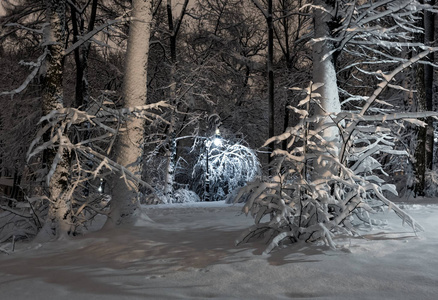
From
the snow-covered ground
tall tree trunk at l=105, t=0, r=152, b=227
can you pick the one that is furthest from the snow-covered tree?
tall tree trunk at l=105, t=0, r=152, b=227

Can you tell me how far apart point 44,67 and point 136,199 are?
281cm

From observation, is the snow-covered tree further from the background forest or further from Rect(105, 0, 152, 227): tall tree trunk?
Rect(105, 0, 152, 227): tall tree trunk

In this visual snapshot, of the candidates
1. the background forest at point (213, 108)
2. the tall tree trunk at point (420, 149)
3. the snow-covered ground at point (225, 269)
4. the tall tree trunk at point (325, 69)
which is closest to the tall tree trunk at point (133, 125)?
the background forest at point (213, 108)

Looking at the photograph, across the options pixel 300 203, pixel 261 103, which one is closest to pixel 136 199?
pixel 300 203

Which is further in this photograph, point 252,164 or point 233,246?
point 252,164

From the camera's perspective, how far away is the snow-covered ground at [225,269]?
3350 millimetres

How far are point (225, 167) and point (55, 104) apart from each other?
13682mm

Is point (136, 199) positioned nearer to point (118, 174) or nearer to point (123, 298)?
point (118, 174)

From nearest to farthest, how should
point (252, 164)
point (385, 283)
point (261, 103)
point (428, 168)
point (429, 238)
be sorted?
point (385, 283), point (429, 238), point (428, 168), point (252, 164), point (261, 103)

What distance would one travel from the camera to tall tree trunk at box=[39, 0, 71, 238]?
22.6 ft

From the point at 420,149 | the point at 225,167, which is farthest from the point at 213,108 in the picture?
the point at 420,149

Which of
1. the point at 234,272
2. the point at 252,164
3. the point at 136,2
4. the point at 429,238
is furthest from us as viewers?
the point at 252,164

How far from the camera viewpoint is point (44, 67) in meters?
7.30

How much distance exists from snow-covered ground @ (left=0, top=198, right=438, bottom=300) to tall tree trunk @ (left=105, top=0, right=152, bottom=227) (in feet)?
4.15
